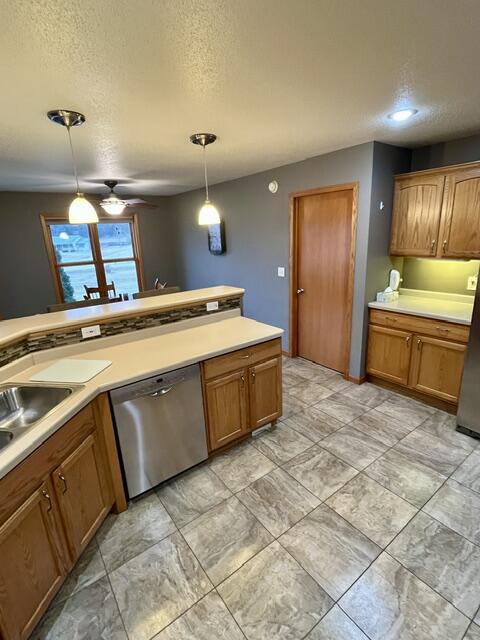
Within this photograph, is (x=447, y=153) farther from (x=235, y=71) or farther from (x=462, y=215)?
(x=235, y=71)

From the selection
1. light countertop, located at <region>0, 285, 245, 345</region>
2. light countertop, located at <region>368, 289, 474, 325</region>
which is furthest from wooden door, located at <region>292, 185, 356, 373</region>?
light countertop, located at <region>0, 285, 245, 345</region>

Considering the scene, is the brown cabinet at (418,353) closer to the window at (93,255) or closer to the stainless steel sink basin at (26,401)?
the stainless steel sink basin at (26,401)

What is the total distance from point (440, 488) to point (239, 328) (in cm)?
175

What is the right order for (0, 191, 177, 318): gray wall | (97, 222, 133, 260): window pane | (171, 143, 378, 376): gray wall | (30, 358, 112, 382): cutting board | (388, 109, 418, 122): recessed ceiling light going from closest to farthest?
(30, 358, 112, 382): cutting board → (388, 109, 418, 122): recessed ceiling light → (171, 143, 378, 376): gray wall → (0, 191, 177, 318): gray wall → (97, 222, 133, 260): window pane

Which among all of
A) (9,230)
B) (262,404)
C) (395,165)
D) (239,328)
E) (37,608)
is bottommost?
(37,608)

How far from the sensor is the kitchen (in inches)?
51.5

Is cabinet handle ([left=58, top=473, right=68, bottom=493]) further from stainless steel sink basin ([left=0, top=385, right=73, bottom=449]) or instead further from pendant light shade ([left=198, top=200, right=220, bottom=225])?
pendant light shade ([left=198, top=200, right=220, bottom=225])

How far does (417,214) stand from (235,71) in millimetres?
2202

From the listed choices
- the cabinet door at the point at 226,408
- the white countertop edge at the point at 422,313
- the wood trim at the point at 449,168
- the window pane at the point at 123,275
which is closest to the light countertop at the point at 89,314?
the cabinet door at the point at 226,408

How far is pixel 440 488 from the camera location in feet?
6.59

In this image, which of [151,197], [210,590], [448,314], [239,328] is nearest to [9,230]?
[151,197]

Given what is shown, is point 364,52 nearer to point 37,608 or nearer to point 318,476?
point 318,476

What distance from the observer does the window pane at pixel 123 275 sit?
18.7ft

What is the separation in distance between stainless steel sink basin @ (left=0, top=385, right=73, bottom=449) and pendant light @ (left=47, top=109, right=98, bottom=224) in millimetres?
1115
